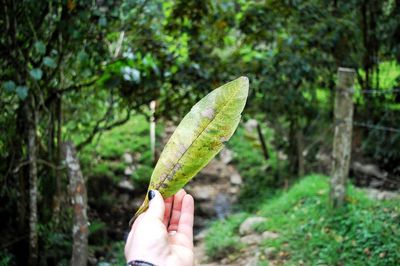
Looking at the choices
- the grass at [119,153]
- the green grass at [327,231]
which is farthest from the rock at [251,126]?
the green grass at [327,231]

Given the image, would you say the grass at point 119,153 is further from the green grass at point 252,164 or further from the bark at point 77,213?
the bark at point 77,213

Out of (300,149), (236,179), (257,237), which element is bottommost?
(236,179)

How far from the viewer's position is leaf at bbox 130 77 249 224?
1276mm

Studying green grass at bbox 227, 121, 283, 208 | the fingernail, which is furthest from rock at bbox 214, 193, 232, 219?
the fingernail

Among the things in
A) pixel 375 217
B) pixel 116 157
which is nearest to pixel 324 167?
pixel 375 217

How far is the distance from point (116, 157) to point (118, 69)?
13.2 ft

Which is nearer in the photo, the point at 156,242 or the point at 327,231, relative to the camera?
the point at 156,242

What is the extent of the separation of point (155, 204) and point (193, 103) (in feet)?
11.5

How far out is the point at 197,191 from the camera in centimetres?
752

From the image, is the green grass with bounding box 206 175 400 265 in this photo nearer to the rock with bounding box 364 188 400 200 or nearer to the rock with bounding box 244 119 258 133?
the rock with bounding box 364 188 400 200

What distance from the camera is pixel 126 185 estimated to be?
726 cm

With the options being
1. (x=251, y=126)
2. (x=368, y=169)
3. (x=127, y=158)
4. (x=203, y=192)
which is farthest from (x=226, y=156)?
(x=368, y=169)

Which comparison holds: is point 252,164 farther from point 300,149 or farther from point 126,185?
point 126,185

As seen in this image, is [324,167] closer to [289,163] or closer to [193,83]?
[289,163]
